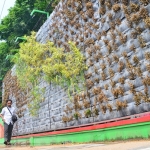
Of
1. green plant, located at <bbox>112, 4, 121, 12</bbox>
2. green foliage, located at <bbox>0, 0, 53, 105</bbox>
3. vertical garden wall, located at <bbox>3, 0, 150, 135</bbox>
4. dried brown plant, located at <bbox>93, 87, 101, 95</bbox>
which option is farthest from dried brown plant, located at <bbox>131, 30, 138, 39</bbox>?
green foliage, located at <bbox>0, 0, 53, 105</bbox>

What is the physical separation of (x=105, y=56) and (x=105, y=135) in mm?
1730

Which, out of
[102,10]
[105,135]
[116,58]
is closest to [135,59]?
[116,58]

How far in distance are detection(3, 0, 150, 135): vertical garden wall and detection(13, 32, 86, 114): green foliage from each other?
0.22 meters

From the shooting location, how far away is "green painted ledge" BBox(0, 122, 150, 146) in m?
3.92

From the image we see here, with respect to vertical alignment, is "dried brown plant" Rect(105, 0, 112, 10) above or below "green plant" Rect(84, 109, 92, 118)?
above

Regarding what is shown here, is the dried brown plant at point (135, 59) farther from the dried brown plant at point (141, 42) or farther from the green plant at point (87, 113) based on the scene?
the green plant at point (87, 113)

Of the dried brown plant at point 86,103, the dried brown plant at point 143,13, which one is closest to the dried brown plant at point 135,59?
the dried brown plant at point 143,13

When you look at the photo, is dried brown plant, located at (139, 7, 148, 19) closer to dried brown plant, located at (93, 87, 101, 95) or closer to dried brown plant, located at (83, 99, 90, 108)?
dried brown plant, located at (93, 87, 101, 95)

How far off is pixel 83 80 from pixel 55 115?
2.22 m

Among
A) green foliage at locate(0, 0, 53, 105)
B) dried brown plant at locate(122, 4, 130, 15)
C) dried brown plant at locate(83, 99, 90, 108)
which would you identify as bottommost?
dried brown plant at locate(83, 99, 90, 108)

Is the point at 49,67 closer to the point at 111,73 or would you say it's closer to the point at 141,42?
the point at 111,73

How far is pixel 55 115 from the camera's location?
8406 mm

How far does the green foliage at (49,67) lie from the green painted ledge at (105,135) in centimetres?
133

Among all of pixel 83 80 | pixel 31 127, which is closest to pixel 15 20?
pixel 31 127
